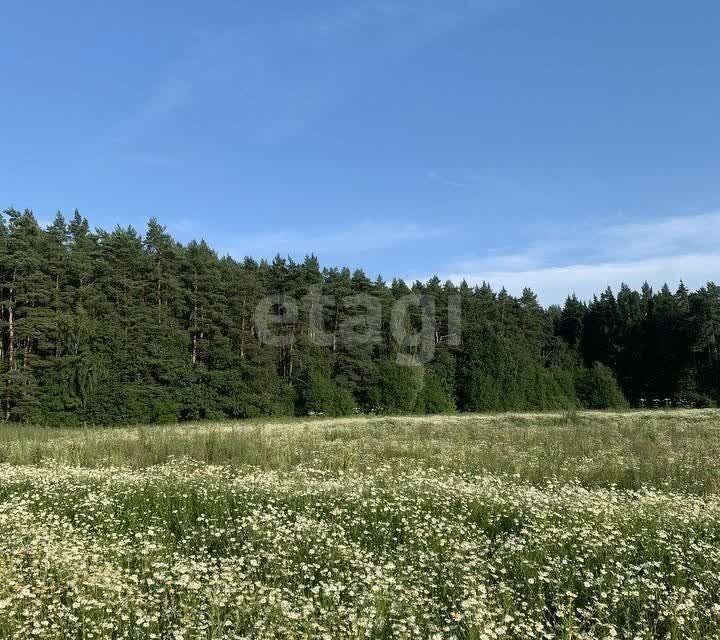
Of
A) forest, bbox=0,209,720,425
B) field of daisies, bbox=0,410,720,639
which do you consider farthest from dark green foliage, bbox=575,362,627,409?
field of daisies, bbox=0,410,720,639

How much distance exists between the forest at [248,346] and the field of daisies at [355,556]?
27.9 meters

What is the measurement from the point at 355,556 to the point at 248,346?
39.0 meters

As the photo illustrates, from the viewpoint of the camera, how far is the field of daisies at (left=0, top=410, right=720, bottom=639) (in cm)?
477

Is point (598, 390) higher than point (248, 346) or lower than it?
lower

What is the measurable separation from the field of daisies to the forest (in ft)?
91.5

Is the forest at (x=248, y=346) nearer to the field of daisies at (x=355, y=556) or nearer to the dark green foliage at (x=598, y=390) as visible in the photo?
the dark green foliage at (x=598, y=390)

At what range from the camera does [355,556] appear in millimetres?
6285

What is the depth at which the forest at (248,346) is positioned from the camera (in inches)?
1465

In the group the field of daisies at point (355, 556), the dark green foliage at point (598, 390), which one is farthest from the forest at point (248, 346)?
the field of daisies at point (355, 556)

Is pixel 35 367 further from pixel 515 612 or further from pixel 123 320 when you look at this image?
pixel 515 612

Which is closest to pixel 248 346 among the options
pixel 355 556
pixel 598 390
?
pixel 598 390

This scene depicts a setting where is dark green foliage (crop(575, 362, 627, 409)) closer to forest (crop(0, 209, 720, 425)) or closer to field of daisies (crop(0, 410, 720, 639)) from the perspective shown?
forest (crop(0, 209, 720, 425))

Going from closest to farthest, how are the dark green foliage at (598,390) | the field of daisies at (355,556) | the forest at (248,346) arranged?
the field of daisies at (355,556) < the forest at (248,346) < the dark green foliage at (598,390)

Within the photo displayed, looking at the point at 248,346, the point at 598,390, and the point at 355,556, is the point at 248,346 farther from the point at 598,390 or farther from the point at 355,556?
the point at 355,556
